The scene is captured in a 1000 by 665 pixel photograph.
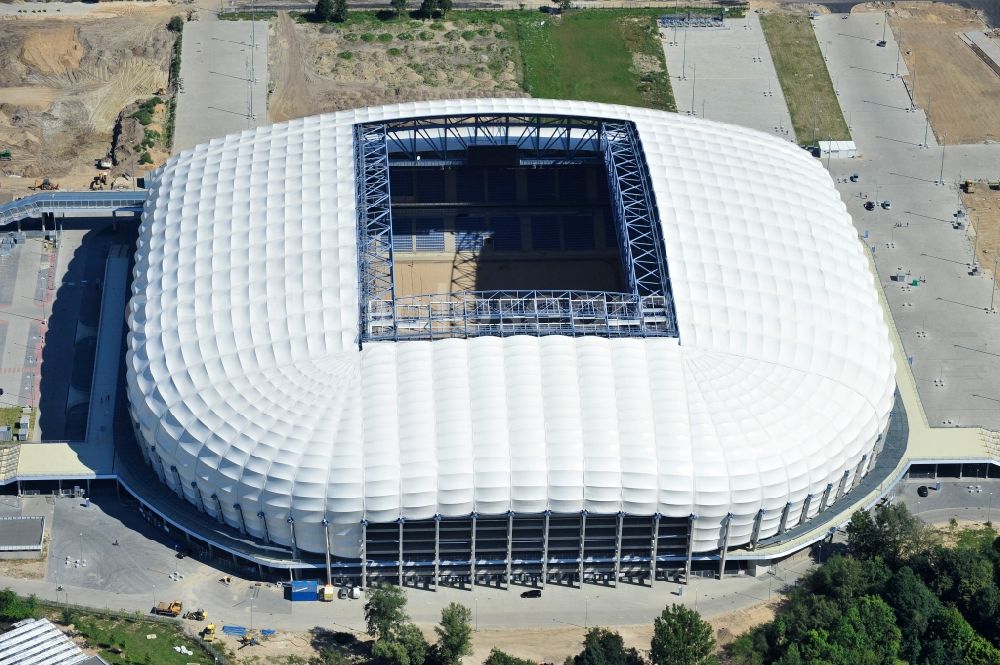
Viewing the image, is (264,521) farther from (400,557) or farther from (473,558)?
(473,558)

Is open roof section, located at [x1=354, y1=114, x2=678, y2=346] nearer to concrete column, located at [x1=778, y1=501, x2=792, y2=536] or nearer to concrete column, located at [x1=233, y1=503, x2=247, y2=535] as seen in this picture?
concrete column, located at [x1=233, y1=503, x2=247, y2=535]

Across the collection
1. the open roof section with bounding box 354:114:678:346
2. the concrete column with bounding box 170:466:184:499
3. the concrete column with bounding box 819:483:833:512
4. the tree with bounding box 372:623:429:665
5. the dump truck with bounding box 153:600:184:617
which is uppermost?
the open roof section with bounding box 354:114:678:346

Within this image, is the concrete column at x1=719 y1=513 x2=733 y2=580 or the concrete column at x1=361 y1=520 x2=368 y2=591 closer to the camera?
the concrete column at x1=361 y1=520 x2=368 y2=591

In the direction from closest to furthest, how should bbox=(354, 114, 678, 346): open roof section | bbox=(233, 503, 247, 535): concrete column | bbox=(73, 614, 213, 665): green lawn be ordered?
1. bbox=(73, 614, 213, 665): green lawn
2. bbox=(233, 503, 247, 535): concrete column
3. bbox=(354, 114, 678, 346): open roof section

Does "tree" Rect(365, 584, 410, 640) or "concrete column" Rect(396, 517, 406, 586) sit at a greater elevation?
"concrete column" Rect(396, 517, 406, 586)

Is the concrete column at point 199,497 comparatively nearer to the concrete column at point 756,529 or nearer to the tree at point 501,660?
the tree at point 501,660

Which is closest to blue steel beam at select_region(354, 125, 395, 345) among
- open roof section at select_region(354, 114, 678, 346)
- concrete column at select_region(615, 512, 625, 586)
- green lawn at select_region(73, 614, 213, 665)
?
open roof section at select_region(354, 114, 678, 346)

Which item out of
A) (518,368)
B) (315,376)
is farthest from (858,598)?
(315,376)

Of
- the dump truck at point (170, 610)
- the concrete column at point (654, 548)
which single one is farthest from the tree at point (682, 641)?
the dump truck at point (170, 610)
